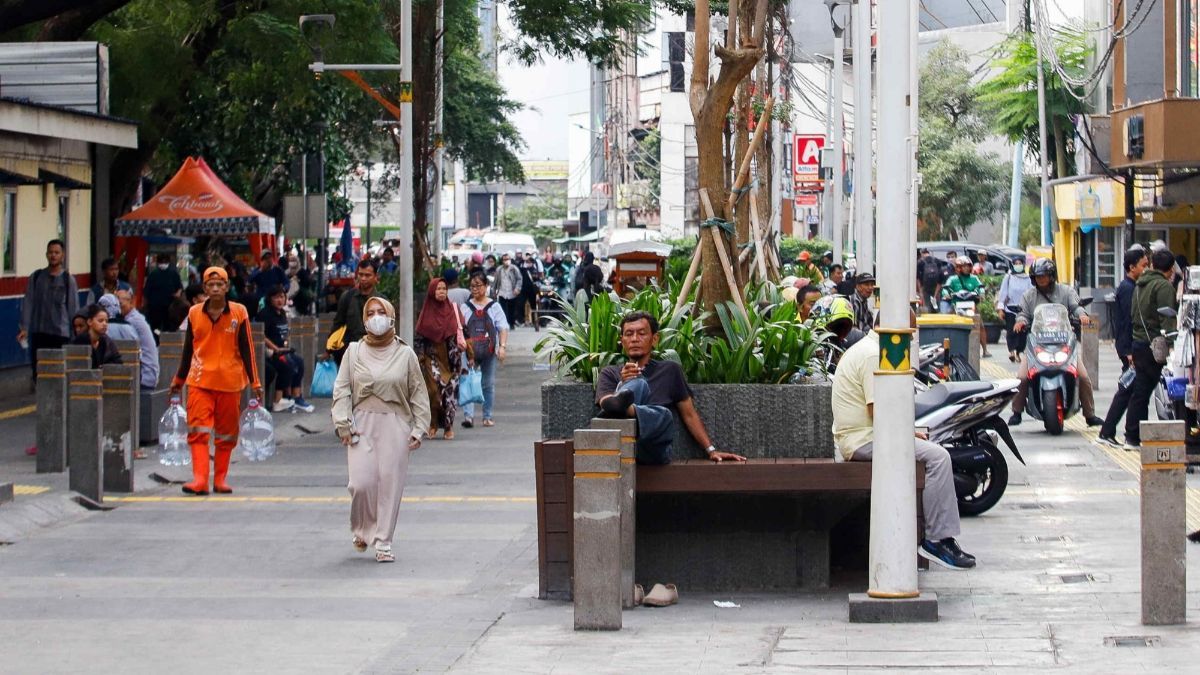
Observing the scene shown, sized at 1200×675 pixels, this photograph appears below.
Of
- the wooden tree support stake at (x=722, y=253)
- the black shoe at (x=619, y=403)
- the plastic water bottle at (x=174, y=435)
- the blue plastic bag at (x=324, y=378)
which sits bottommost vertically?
the plastic water bottle at (x=174, y=435)

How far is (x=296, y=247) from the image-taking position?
6431 cm

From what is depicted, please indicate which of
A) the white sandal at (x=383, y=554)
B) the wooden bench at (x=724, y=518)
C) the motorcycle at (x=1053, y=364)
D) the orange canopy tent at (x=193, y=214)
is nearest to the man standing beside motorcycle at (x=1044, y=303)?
the motorcycle at (x=1053, y=364)

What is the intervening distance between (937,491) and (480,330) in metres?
→ 10.0

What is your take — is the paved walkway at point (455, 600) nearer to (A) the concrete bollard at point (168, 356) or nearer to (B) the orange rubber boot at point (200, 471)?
(B) the orange rubber boot at point (200, 471)

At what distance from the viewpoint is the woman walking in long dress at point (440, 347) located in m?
18.8

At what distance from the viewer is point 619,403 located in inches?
368

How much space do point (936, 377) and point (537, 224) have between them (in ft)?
412

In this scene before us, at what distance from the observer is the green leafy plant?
399 inches

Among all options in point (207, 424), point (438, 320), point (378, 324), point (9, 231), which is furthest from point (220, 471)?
point (9, 231)

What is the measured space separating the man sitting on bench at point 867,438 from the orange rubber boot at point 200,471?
238 inches

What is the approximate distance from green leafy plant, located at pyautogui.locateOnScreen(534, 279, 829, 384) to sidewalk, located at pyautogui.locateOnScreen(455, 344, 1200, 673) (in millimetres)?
1251

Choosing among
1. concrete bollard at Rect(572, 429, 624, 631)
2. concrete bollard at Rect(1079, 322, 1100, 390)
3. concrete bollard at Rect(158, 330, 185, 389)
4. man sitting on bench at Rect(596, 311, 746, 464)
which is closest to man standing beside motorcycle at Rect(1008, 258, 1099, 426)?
concrete bollard at Rect(1079, 322, 1100, 390)

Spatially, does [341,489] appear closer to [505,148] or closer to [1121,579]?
[1121,579]

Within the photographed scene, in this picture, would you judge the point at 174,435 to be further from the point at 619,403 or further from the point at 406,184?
the point at 406,184
